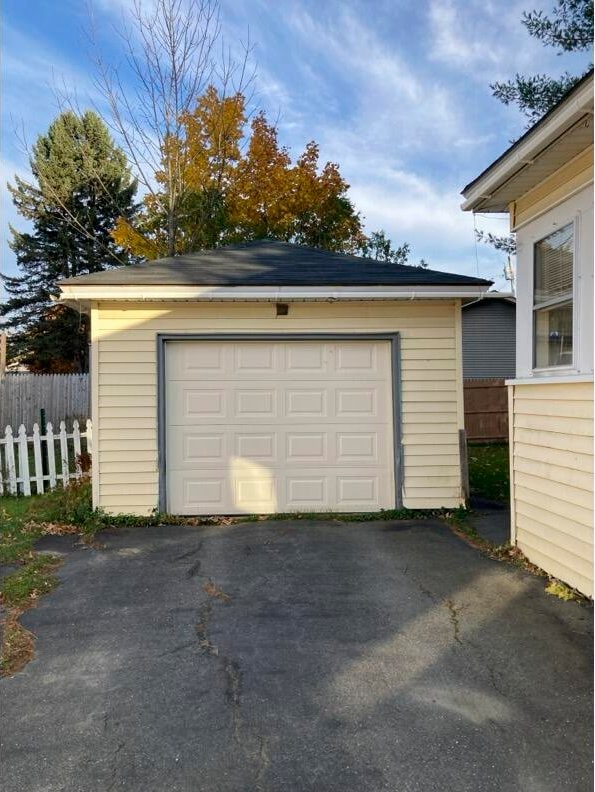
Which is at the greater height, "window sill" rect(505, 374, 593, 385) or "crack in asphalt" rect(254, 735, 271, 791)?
"window sill" rect(505, 374, 593, 385)

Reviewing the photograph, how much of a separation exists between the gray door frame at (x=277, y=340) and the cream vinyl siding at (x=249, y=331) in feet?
0.19

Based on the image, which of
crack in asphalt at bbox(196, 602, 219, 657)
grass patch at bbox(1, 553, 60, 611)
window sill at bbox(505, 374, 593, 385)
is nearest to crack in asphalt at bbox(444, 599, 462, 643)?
crack in asphalt at bbox(196, 602, 219, 657)

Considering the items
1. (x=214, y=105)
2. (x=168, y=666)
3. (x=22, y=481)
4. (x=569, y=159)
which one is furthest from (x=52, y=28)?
(x=168, y=666)

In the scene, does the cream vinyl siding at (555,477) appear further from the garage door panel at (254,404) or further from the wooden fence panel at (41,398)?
the wooden fence panel at (41,398)

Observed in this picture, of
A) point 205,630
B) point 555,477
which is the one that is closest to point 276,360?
point 555,477

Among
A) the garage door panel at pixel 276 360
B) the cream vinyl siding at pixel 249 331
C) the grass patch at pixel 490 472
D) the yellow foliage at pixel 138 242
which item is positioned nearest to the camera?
the cream vinyl siding at pixel 249 331

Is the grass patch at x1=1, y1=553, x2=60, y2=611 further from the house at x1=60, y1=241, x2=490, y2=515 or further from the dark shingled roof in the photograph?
the dark shingled roof

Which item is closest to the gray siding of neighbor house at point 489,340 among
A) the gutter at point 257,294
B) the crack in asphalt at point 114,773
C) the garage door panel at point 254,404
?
the gutter at point 257,294

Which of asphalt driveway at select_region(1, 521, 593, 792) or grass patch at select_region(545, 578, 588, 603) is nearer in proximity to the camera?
asphalt driveway at select_region(1, 521, 593, 792)

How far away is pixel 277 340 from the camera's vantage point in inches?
259

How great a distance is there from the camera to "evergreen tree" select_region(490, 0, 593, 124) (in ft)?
28.6

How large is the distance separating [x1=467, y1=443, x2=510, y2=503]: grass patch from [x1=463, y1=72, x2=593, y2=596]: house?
2838 millimetres

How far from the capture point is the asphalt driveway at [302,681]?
7.34ft

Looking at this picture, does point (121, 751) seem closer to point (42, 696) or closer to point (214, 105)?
point (42, 696)
